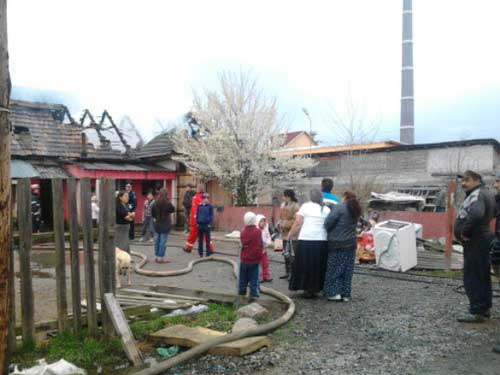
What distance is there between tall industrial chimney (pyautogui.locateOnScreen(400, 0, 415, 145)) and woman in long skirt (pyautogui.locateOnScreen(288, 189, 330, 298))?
114ft

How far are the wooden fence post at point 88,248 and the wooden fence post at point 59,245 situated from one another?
0.23m

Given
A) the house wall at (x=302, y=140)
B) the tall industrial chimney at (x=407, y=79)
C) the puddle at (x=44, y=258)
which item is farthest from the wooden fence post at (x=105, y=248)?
the house wall at (x=302, y=140)

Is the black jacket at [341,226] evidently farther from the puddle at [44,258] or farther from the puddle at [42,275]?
the puddle at [44,258]

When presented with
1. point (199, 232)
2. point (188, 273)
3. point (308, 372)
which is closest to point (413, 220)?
point (199, 232)

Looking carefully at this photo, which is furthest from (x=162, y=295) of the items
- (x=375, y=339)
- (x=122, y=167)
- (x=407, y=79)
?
(x=407, y=79)

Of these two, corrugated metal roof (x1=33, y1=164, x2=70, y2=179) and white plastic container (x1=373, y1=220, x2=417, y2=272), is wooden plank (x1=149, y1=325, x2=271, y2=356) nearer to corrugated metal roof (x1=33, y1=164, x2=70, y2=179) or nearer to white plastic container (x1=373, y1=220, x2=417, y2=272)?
white plastic container (x1=373, y1=220, x2=417, y2=272)

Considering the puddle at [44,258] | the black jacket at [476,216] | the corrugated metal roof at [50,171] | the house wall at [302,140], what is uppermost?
the house wall at [302,140]

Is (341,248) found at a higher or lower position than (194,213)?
lower

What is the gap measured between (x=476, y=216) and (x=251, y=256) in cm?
313

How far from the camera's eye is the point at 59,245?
512cm

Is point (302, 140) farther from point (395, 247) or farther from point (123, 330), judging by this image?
point (123, 330)

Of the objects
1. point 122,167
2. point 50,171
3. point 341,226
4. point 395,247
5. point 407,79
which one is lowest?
point 395,247

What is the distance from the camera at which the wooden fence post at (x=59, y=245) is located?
16.7 feet

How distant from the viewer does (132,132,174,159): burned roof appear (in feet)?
73.9
